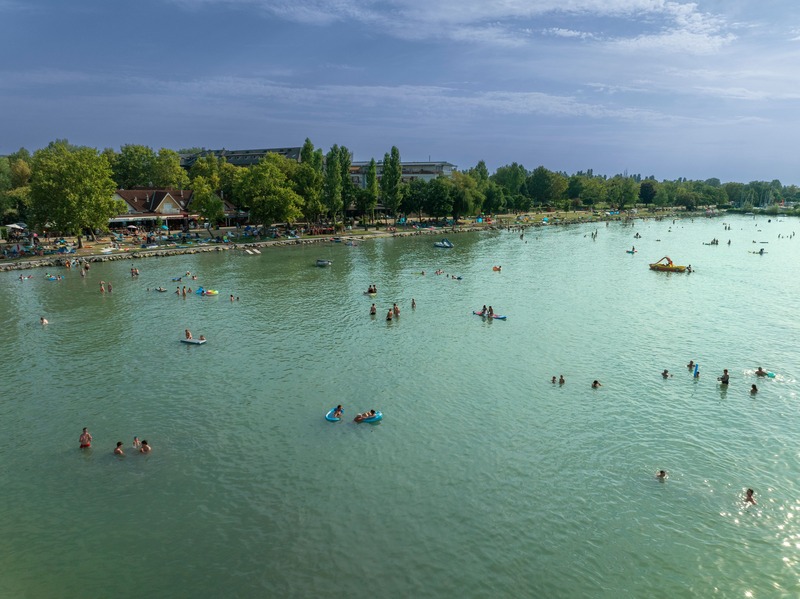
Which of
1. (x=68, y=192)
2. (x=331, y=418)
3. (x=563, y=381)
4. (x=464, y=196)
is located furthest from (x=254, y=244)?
(x=563, y=381)

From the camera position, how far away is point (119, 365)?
120ft

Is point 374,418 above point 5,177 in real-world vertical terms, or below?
below

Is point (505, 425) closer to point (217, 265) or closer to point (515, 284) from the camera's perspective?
point (515, 284)

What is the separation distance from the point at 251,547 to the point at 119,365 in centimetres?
2317

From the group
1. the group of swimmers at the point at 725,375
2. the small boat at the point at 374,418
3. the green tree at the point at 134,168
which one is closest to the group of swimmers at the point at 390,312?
the small boat at the point at 374,418

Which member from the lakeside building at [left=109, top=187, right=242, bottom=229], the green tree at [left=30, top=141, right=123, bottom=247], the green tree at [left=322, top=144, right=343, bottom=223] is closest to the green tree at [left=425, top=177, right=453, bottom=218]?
the green tree at [left=322, top=144, right=343, bottom=223]

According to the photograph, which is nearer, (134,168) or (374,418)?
(374,418)

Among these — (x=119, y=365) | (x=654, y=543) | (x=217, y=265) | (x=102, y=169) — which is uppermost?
(x=102, y=169)

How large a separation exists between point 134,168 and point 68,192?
167 ft

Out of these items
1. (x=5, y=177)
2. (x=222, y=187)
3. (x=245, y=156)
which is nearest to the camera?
(x=5, y=177)

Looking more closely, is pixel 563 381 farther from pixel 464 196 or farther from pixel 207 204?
pixel 464 196

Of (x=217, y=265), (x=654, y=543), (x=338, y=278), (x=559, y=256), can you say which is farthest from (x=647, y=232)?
(x=654, y=543)

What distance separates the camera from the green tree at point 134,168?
4843 inches

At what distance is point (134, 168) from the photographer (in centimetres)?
12281
